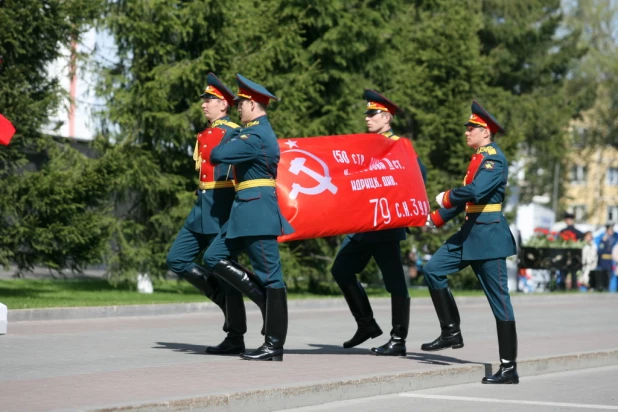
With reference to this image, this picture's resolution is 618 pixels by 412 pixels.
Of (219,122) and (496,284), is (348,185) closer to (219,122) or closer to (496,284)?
(219,122)

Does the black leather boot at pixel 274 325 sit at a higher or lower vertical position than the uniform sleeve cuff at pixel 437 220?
lower

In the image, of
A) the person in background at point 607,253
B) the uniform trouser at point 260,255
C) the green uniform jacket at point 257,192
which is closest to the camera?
the green uniform jacket at point 257,192

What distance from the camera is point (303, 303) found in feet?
62.5

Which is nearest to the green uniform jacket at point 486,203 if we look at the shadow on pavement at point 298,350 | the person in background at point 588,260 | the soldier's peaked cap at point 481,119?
the soldier's peaked cap at point 481,119

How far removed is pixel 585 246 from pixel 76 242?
1729 cm

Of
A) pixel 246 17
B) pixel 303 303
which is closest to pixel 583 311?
pixel 303 303

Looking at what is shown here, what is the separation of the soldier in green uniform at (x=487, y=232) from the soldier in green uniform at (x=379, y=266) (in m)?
0.75

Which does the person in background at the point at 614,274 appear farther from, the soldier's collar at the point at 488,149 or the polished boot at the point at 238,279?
the polished boot at the point at 238,279

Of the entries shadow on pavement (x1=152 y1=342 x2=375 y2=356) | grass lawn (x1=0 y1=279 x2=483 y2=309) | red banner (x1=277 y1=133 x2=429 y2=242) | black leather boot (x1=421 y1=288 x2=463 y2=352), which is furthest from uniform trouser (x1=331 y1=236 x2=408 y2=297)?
grass lawn (x1=0 y1=279 x2=483 y2=309)

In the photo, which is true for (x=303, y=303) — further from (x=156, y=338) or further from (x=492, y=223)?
(x=492, y=223)

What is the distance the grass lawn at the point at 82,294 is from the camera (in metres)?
16.2

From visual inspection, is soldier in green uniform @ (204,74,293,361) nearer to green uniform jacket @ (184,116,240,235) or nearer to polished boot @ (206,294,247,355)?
green uniform jacket @ (184,116,240,235)

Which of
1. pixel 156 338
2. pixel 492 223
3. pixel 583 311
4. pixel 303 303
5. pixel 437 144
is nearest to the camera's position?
pixel 492 223

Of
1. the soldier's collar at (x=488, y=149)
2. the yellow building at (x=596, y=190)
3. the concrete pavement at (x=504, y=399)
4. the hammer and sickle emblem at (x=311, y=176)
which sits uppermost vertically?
the yellow building at (x=596, y=190)
